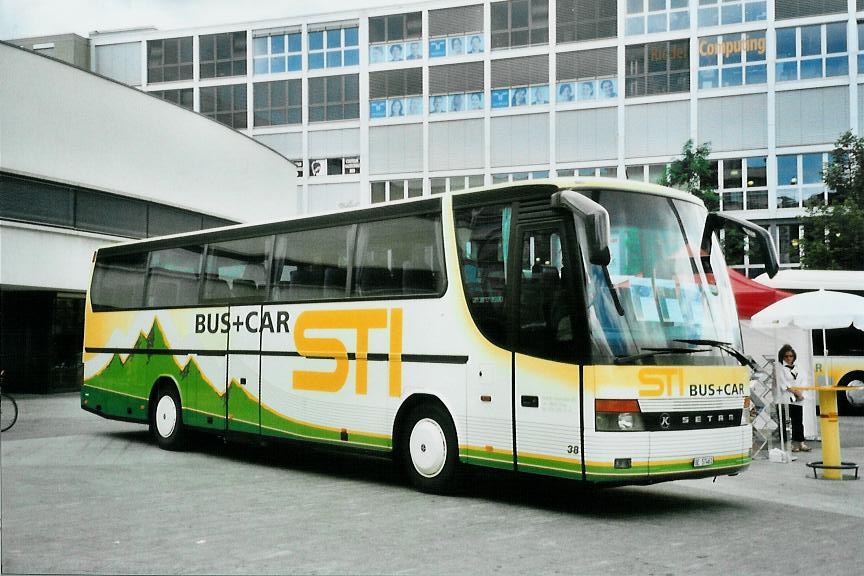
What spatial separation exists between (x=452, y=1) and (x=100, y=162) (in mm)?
26728

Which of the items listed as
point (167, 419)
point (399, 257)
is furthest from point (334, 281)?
point (167, 419)

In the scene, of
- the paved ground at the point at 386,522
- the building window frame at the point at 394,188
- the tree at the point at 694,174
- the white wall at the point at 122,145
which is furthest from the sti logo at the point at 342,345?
the building window frame at the point at 394,188

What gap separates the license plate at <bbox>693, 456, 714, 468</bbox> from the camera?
32.5 ft

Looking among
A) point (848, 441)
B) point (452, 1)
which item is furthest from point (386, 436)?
point (452, 1)

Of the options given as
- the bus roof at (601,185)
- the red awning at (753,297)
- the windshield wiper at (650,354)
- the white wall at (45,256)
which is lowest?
the windshield wiper at (650,354)

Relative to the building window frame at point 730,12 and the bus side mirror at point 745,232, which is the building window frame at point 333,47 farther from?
the bus side mirror at point 745,232

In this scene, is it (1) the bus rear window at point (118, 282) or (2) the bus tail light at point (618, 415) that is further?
(1) the bus rear window at point (118, 282)

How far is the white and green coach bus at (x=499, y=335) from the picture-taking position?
9.70m

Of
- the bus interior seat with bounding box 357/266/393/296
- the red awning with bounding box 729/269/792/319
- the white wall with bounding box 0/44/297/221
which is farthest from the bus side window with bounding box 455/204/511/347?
the white wall with bounding box 0/44/297/221

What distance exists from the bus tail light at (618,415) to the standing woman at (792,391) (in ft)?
22.3

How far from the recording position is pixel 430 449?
37.4ft

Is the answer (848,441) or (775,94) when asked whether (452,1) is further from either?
(848,441)

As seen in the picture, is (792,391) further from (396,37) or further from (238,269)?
(396,37)

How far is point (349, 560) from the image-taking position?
7.54 metres
